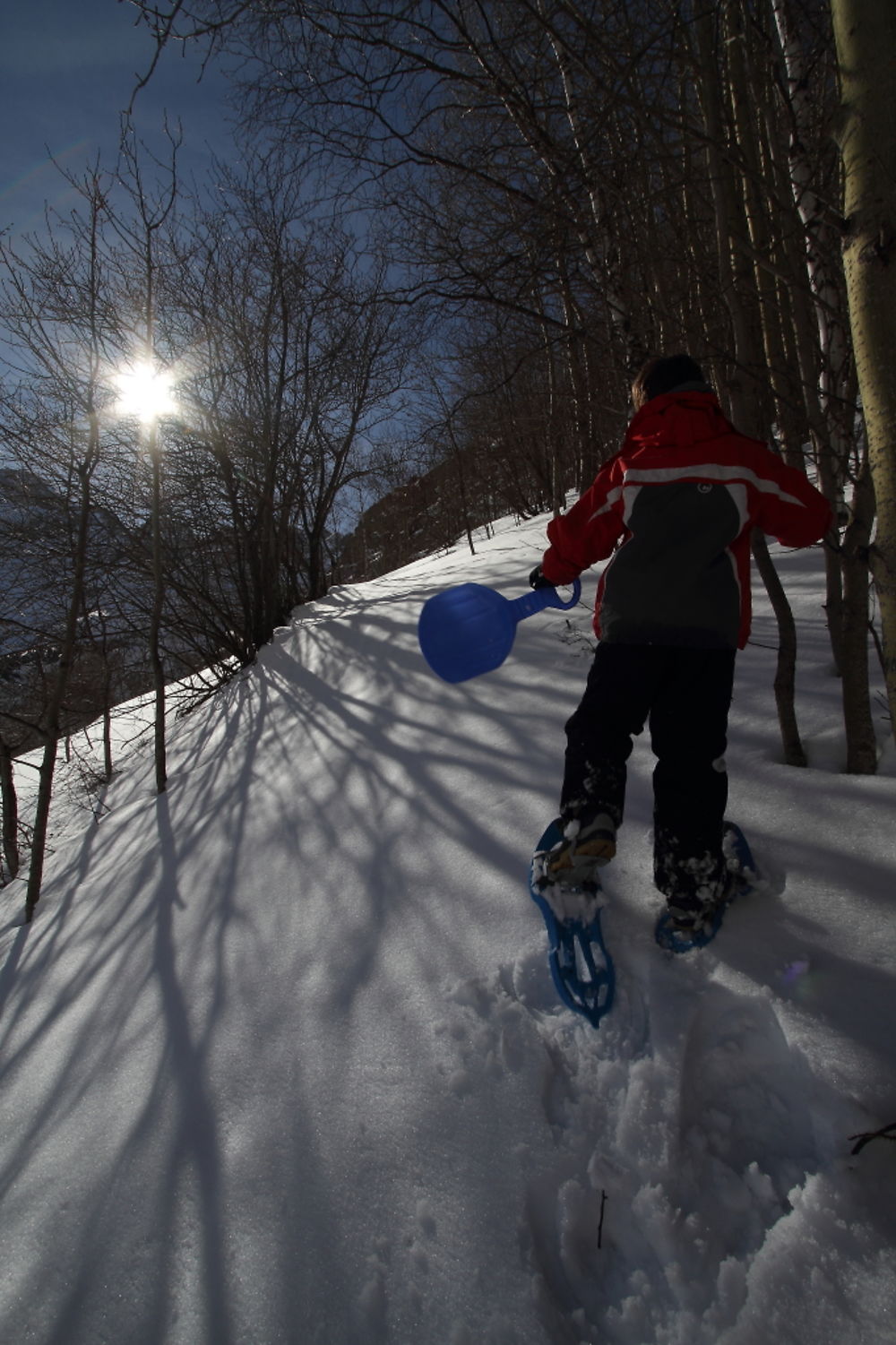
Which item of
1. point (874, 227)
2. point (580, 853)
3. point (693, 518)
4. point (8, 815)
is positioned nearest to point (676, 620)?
point (693, 518)

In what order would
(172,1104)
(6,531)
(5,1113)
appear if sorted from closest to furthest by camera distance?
(172,1104) → (5,1113) → (6,531)

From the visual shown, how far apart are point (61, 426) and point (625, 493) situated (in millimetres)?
4385

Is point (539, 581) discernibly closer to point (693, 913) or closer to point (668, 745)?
point (668, 745)

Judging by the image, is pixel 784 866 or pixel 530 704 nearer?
pixel 784 866

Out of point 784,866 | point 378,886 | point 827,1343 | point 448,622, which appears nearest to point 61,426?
point 448,622

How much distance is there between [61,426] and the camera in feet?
13.8

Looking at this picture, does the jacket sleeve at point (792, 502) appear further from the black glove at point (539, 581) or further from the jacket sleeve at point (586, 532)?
the black glove at point (539, 581)

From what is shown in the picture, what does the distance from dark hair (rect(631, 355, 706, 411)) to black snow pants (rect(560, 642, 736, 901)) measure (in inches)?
27.7

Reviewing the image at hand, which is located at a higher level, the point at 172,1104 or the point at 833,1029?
the point at 833,1029

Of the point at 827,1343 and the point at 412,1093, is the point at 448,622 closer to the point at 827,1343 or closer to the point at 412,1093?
the point at 412,1093

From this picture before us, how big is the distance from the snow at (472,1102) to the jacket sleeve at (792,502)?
0.75 meters

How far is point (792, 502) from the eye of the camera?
142cm

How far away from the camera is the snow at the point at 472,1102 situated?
97 cm

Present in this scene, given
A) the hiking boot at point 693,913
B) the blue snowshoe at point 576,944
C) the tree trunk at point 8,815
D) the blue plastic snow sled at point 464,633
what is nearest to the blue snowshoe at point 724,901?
the hiking boot at point 693,913
